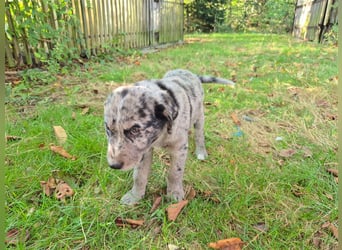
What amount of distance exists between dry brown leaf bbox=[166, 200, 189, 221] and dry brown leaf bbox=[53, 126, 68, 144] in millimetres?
1655

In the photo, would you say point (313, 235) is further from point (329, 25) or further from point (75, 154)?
point (329, 25)

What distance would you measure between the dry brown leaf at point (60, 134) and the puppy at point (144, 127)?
49.7 inches

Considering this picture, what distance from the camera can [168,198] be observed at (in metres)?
2.72

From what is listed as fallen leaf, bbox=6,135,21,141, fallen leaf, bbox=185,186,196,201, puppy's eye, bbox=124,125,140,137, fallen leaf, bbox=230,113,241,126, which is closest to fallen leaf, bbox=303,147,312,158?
fallen leaf, bbox=230,113,241,126

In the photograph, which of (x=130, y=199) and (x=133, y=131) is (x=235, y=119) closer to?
(x=130, y=199)

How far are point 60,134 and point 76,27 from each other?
16.0ft

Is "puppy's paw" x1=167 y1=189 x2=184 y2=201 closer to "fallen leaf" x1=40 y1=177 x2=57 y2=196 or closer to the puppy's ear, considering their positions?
the puppy's ear

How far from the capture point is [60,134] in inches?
143

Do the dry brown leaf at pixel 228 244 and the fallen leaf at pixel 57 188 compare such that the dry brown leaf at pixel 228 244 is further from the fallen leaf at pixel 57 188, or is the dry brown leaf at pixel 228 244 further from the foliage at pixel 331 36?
the foliage at pixel 331 36

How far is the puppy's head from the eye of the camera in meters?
2.11

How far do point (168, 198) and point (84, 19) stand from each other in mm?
6864

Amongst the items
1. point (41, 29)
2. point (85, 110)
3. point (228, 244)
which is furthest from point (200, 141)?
point (41, 29)

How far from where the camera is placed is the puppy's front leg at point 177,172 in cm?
264

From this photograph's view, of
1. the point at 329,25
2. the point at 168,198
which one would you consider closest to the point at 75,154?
the point at 168,198
